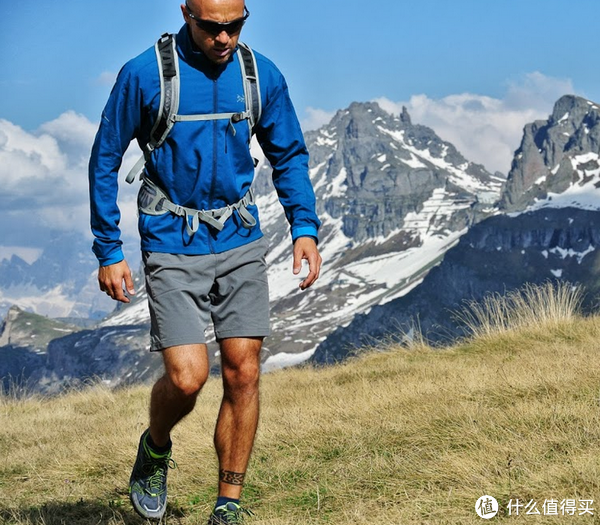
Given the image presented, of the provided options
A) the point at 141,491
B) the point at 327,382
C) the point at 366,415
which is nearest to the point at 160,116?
the point at 141,491

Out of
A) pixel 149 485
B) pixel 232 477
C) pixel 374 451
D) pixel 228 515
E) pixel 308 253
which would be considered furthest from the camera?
pixel 374 451

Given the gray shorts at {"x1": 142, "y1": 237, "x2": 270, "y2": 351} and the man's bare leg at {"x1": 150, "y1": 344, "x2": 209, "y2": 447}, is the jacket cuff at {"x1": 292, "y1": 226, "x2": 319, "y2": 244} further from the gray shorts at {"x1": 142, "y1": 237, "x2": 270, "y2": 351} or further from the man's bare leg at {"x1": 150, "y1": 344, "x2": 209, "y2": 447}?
the man's bare leg at {"x1": 150, "y1": 344, "x2": 209, "y2": 447}

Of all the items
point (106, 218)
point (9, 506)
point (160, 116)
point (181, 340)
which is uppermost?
point (160, 116)

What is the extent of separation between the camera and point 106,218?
17.5 ft

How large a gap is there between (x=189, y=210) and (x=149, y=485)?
1.95 meters

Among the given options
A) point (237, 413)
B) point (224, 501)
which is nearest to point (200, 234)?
point (237, 413)

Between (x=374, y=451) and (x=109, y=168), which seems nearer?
(x=109, y=168)

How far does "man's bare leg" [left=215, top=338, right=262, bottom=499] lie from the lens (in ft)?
17.7

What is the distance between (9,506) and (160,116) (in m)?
3.35

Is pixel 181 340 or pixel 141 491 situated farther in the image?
pixel 141 491

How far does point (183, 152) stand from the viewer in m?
5.24

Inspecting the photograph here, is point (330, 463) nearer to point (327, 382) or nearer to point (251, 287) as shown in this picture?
point (251, 287)

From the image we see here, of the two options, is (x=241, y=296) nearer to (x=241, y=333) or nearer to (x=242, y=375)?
(x=241, y=333)

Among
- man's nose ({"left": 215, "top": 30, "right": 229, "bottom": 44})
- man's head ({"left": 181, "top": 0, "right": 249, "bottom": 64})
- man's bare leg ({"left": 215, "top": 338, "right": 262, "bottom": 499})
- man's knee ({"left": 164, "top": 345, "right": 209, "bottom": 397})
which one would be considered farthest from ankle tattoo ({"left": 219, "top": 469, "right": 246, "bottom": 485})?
man's nose ({"left": 215, "top": 30, "right": 229, "bottom": 44})
